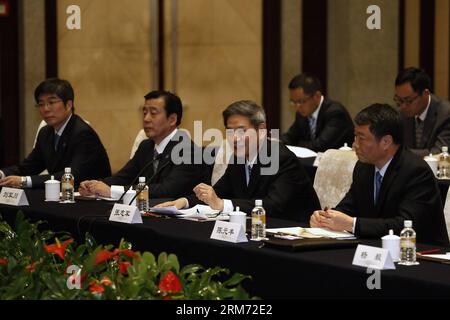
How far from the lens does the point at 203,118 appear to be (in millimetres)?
9586

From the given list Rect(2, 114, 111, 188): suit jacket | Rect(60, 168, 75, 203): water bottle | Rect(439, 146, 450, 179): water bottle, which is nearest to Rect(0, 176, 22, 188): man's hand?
Rect(2, 114, 111, 188): suit jacket

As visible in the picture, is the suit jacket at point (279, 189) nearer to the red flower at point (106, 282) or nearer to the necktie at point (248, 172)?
the necktie at point (248, 172)

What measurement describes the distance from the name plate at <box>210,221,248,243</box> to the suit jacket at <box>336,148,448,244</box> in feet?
1.46

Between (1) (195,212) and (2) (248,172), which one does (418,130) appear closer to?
(2) (248,172)

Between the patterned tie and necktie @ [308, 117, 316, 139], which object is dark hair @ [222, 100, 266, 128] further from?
necktie @ [308, 117, 316, 139]

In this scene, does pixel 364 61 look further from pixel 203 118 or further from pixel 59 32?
pixel 59 32

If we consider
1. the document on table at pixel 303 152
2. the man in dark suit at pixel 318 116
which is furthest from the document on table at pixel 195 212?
the man in dark suit at pixel 318 116

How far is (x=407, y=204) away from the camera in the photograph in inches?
152

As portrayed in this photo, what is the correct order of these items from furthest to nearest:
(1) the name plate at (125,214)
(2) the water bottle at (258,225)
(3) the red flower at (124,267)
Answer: (1) the name plate at (125,214)
(2) the water bottle at (258,225)
(3) the red flower at (124,267)

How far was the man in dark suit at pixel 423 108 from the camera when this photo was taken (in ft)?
22.8

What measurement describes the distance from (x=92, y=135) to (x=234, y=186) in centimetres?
147

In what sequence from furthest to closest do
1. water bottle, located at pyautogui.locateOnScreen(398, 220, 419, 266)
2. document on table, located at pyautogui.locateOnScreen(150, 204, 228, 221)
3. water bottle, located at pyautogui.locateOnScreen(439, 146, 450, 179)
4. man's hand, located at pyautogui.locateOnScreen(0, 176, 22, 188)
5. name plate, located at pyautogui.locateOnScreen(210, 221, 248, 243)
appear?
water bottle, located at pyautogui.locateOnScreen(439, 146, 450, 179) → man's hand, located at pyautogui.locateOnScreen(0, 176, 22, 188) → document on table, located at pyautogui.locateOnScreen(150, 204, 228, 221) → name plate, located at pyautogui.locateOnScreen(210, 221, 248, 243) → water bottle, located at pyautogui.locateOnScreen(398, 220, 419, 266)

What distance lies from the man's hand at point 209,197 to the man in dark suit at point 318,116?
360 centimetres

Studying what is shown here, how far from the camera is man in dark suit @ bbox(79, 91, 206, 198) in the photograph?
5.09 m
